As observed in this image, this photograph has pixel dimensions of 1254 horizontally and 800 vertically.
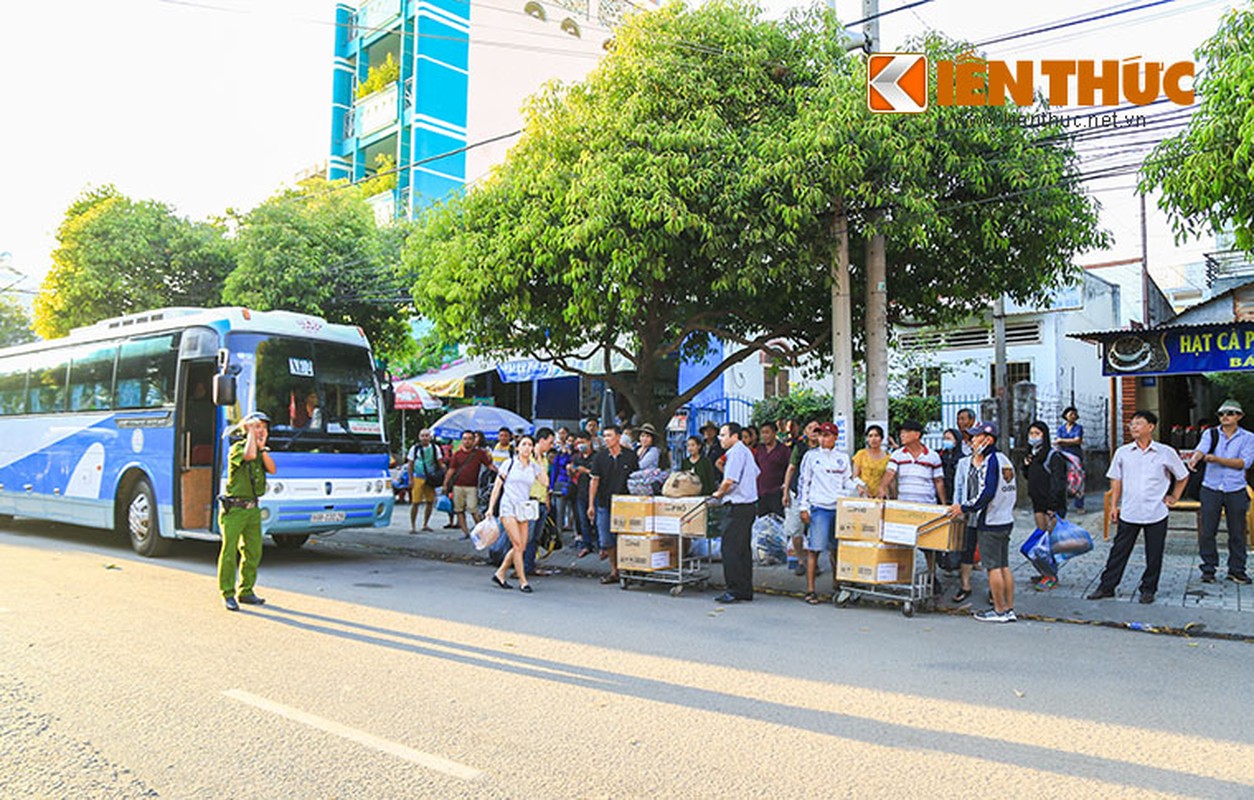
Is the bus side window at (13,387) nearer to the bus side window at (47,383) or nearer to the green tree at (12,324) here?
the bus side window at (47,383)

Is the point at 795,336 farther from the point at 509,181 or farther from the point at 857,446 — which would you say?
the point at 509,181

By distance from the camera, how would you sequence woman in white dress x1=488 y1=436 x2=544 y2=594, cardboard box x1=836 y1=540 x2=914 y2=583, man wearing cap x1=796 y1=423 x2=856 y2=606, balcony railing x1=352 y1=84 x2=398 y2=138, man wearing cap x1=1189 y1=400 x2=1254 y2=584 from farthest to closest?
balcony railing x1=352 y1=84 x2=398 y2=138 → woman in white dress x1=488 y1=436 x2=544 y2=594 → man wearing cap x1=796 y1=423 x2=856 y2=606 → man wearing cap x1=1189 y1=400 x2=1254 y2=584 → cardboard box x1=836 y1=540 x2=914 y2=583

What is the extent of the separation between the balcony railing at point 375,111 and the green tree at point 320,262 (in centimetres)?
783

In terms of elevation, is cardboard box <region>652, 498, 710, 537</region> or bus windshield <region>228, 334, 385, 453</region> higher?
bus windshield <region>228, 334, 385, 453</region>

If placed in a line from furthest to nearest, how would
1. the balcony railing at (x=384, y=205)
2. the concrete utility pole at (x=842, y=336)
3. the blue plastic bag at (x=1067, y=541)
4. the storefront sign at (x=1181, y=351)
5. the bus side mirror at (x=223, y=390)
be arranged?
1. the balcony railing at (x=384, y=205)
2. the storefront sign at (x=1181, y=351)
3. the concrete utility pole at (x=842, y=336)
4. the bus side mirror at (x=223, y=390)
5. the blue plastic bag at (x=1067, y=541)

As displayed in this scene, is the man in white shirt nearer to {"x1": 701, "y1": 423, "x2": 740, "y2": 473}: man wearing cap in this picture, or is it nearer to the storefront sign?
the storefront sign

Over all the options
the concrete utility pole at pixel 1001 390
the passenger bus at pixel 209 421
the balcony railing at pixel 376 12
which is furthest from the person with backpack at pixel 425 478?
the balcony railing at pixel 376 12

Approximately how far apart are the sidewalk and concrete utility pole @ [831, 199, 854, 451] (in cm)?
190

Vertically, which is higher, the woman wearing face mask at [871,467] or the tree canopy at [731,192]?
the tree canopy at [731,192]

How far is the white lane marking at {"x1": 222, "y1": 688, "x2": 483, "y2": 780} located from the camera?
13.5 feet

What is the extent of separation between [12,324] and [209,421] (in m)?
41.4

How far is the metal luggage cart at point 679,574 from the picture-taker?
9.45m

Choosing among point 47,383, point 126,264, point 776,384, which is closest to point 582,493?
point 47,383

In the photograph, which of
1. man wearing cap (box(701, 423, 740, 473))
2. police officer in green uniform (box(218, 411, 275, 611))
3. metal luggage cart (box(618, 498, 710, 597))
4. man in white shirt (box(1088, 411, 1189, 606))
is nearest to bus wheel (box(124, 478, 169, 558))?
police officer in green uniform (box(218, 411, 275, 611))
